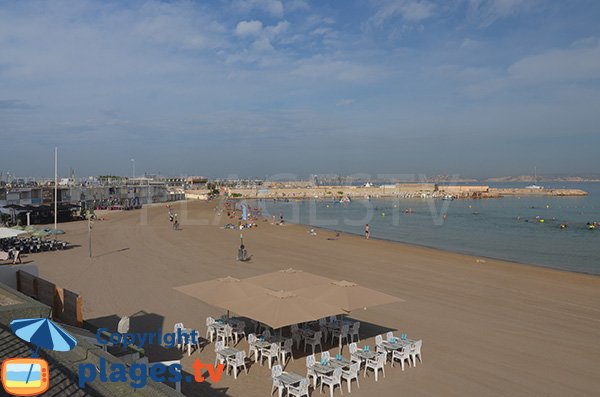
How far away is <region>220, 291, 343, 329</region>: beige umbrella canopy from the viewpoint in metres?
8.35

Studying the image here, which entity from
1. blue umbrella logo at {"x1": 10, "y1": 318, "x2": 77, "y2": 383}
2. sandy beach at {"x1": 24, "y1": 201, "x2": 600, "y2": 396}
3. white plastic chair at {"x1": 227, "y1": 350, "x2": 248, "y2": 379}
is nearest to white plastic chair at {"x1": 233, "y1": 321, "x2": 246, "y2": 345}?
sandy beach at {"x1": 24, "y1": 201, "x2": 600, "y2": 396}

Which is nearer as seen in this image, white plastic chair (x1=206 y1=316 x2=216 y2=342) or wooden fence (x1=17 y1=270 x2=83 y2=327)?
wooden fence (x1=17 y1=270 x2=83 y2=327)

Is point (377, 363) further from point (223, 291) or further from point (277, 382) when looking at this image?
point (223, 291)

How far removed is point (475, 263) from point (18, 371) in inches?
904

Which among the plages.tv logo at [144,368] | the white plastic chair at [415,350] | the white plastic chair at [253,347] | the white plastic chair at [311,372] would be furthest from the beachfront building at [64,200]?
the white plastic chair at [415,350]

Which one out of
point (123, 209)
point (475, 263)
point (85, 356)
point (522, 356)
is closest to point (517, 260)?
point (475, 263)

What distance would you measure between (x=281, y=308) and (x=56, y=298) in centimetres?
476

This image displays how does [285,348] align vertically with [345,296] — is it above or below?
Result: below

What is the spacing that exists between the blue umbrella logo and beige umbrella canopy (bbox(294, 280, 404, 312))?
5550mm

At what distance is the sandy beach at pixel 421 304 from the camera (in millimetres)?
8758

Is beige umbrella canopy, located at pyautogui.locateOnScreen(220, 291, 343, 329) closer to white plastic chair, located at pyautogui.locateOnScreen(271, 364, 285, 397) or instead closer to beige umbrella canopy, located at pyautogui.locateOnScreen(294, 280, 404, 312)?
beige umbrella canopy, located at pyautogui.locateOnScreen(294, 280, 404, 312)

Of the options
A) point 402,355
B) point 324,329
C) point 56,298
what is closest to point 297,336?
point 324,329

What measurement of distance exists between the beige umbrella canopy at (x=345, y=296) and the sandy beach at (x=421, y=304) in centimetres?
130

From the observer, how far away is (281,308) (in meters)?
8.62
